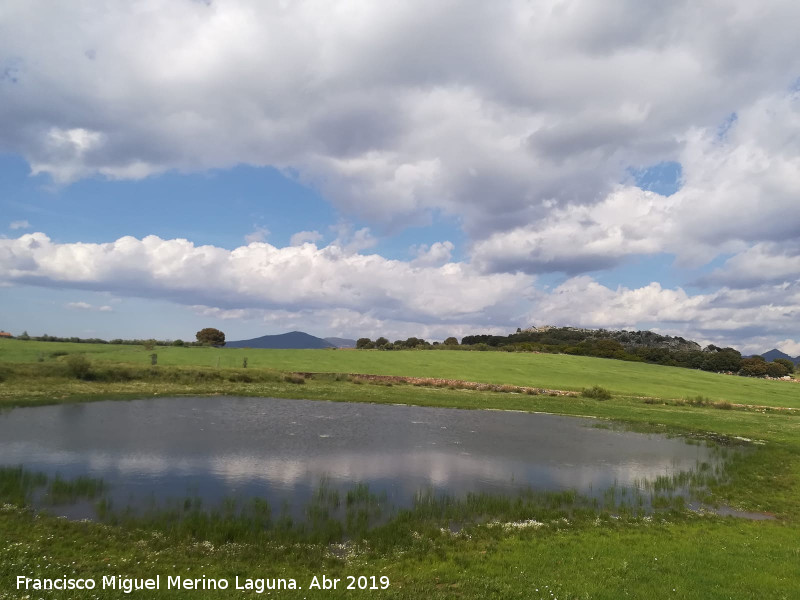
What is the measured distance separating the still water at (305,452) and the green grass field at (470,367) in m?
43.8

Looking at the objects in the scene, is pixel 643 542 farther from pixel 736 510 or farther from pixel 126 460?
pixel 126 460

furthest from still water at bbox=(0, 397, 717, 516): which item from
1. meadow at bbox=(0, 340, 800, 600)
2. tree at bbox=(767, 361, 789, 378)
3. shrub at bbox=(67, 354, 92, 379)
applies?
tree at bbox=(767, 361, 789, 378)

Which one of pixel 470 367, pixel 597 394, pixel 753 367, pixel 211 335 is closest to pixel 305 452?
pixel 597 394

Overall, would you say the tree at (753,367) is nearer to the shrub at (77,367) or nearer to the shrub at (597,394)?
the shrub at (597,394)

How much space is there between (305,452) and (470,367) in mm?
85599

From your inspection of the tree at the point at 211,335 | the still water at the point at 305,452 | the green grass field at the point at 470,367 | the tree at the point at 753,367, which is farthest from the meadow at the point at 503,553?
the tree at the point at 753,367

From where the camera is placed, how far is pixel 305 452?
1251 inches

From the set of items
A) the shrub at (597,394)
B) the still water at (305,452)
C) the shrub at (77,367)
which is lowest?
the shrub at (597,394)

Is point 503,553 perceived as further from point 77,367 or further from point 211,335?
point 211,335

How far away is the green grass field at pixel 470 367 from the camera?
9281cm

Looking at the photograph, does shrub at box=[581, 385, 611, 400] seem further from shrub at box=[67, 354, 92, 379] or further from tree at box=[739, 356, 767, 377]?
tree at box=[739, 356, 767, 377]

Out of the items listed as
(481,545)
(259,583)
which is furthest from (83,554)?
(481,545)

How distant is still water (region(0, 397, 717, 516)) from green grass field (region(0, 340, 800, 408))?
43.8 meters

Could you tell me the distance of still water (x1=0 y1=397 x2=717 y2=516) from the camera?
24.4 meters
